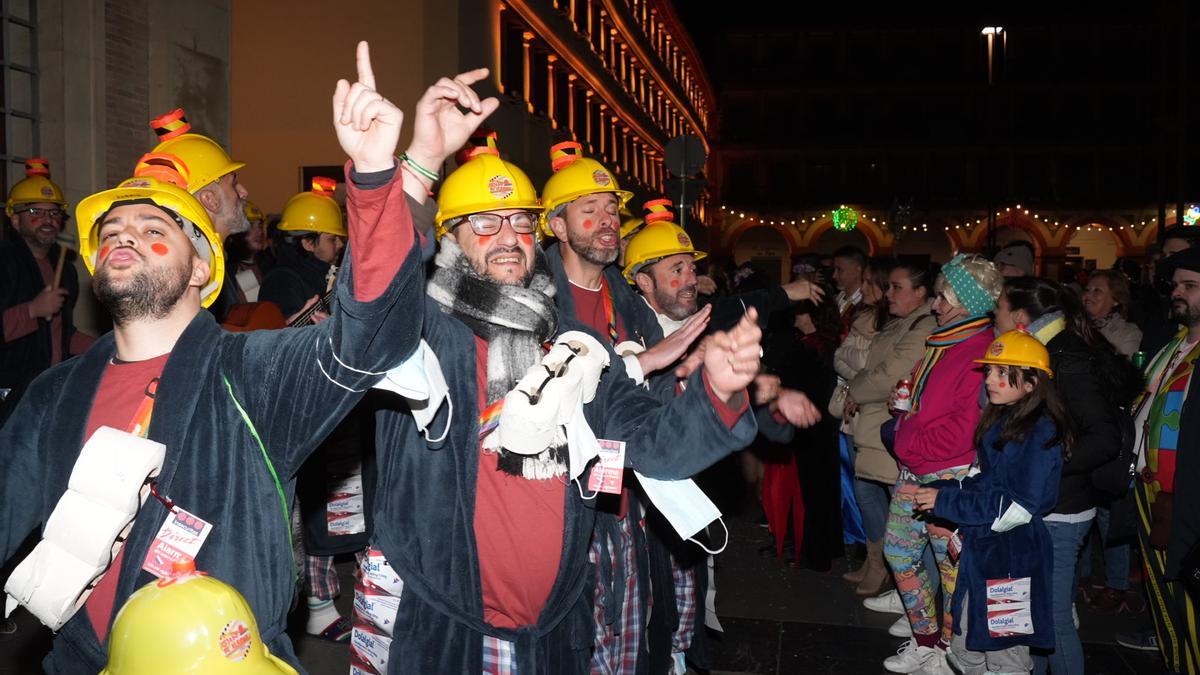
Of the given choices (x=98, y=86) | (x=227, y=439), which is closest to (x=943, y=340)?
(x=227, y=439)

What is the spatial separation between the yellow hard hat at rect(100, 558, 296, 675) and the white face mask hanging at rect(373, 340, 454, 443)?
947 millimetres

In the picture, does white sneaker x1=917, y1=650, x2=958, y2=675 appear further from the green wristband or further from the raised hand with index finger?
the raised hand with index finger

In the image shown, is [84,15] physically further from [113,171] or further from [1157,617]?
[1157,617]

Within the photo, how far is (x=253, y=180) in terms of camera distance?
17.6m

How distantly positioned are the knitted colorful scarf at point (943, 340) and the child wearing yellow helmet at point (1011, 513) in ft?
1.71

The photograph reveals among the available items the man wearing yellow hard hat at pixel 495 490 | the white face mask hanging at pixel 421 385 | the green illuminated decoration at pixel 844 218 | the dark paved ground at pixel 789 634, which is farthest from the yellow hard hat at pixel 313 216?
the green illuminated decoration at pixel 844 218

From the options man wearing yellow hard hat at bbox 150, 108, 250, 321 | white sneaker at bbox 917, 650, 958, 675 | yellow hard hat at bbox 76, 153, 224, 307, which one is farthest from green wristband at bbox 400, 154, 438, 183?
white sneaker at bbox 917, 650, 958, 675

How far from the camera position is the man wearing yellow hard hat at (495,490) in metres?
3.12

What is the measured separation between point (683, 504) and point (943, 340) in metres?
2.88

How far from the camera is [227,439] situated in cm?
246

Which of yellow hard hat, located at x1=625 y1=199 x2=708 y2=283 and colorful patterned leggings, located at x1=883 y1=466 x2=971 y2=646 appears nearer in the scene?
colorful patterned leggings, located at x1=883 y1=466 x2=971 y2=646

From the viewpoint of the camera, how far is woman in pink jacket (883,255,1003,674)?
17.2ft

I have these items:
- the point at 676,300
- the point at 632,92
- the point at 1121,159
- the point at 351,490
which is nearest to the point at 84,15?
the point at 351,490

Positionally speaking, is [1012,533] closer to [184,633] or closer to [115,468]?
[115,468]
